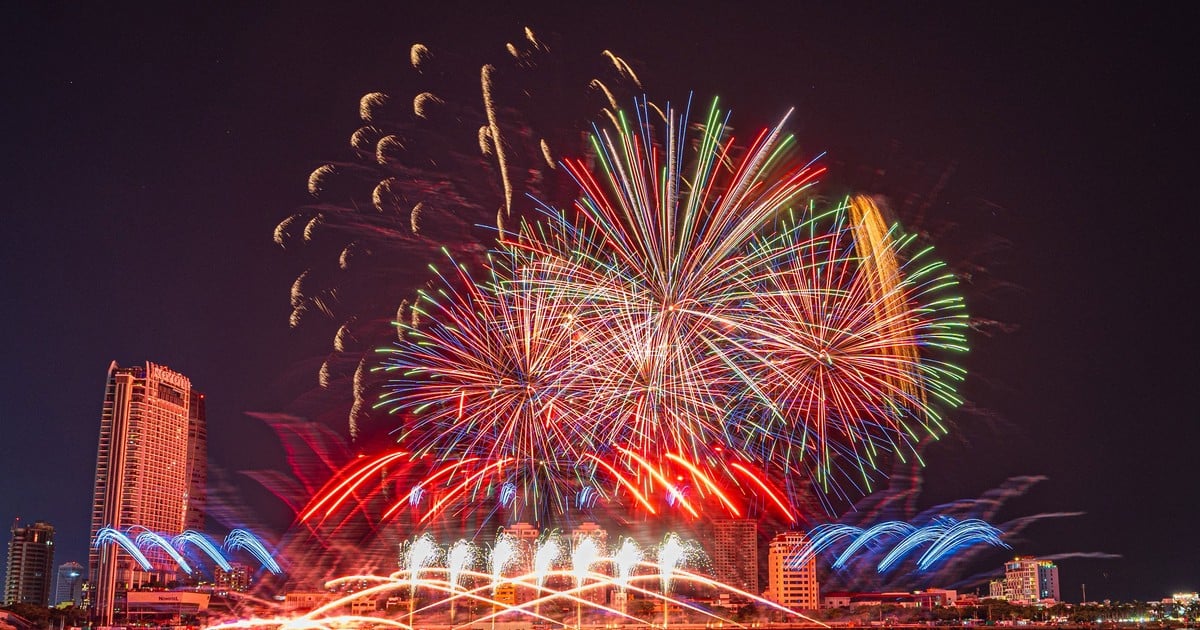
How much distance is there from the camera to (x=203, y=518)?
19062cm

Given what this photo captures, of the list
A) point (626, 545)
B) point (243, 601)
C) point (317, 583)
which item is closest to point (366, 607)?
point (317, 583)

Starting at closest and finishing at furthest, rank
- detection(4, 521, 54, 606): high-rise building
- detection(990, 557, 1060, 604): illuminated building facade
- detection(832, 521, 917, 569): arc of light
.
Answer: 1. detection(832, 521, 917, 569): arc of light
2. detection(990, 557, 1060, 604): illuminated building facade
3. detection(4, 521, 54, 606): high-rise building

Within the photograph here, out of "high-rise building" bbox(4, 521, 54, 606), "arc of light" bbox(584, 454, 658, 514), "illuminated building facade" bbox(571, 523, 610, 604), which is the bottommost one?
"high-rise building" bbox(4, 521, 54, 606)

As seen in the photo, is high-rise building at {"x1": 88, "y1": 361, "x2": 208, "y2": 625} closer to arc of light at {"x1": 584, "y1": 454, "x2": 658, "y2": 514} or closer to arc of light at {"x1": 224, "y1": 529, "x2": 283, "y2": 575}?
→ arc of light at {"x1": 224, "y1": 529, "x2": 283, "y2": 575}

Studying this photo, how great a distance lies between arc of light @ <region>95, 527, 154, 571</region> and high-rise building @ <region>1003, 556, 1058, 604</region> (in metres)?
108

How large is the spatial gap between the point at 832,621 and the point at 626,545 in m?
43.3

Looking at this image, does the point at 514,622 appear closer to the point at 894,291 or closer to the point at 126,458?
the point at 894,291

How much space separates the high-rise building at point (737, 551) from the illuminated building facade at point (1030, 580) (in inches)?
1585

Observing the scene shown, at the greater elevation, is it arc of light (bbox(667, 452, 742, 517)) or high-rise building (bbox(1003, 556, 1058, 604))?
arc of light (bbox(667, 452, 742, 517))

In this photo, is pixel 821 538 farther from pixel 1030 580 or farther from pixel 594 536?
pixel 1030 580

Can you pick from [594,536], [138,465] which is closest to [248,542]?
[594,536]

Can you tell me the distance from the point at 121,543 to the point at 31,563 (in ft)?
197

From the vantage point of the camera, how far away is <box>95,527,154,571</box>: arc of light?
13788 cm

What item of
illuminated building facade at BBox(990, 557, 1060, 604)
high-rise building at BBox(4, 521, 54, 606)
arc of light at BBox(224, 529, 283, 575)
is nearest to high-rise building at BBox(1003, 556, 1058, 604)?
illuminated building facade at BBox(990, 557, 1060, 604)
